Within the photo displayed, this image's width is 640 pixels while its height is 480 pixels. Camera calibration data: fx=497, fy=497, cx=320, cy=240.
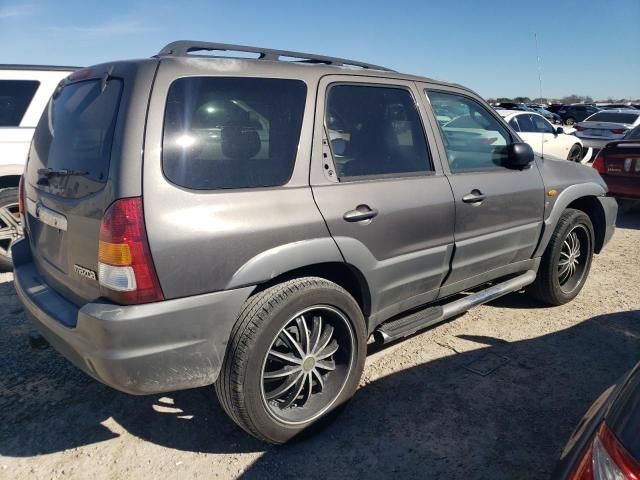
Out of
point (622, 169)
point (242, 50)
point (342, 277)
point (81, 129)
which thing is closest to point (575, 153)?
point (622, 169)

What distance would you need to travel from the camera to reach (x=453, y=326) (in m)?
3.98

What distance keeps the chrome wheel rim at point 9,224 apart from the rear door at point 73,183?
2534mm

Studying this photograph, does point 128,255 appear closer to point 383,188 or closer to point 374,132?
point 383,188

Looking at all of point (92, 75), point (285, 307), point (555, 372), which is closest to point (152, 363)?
point (285, 307)

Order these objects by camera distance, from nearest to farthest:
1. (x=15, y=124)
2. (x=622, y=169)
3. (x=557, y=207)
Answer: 1. (x=557, y=207)
2. (x=15, y=124)
3. (x=622, y=169)

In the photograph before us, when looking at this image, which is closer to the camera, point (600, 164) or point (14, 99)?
point (14, 99)

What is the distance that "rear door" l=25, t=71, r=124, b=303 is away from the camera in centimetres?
215

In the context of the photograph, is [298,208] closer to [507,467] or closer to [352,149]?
[352,149]

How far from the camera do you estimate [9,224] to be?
501 centimetres

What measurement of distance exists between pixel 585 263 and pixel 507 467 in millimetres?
2706

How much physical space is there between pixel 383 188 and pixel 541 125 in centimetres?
1044

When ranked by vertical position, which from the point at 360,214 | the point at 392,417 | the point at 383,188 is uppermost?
the point at 383,188

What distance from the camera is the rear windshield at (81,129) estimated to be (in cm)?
218

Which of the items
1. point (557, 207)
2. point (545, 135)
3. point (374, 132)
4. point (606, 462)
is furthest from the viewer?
point (545, 135)
